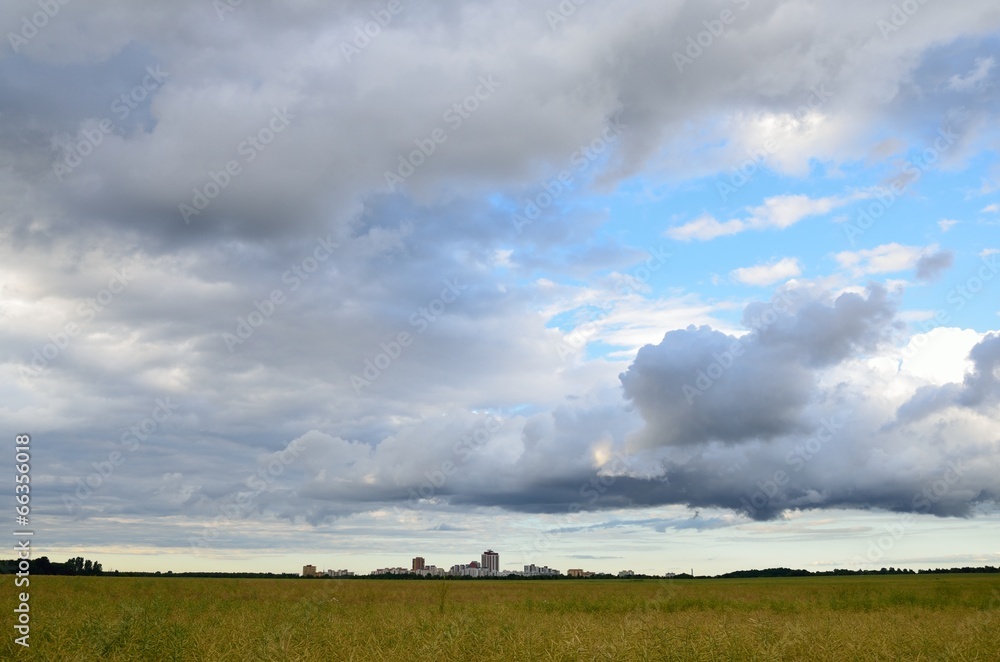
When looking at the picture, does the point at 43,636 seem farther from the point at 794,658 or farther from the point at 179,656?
the point at 794,658

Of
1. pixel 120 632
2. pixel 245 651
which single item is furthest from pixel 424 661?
pixel 120 632

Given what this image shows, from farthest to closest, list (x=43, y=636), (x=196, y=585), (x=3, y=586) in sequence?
(x=196, y=585)
(x=3, y=586)
(x=43, y=636)

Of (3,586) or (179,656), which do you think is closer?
(179,656)

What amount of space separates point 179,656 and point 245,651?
1.38m

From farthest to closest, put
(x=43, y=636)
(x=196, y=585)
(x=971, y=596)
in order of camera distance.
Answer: (x=196, y=585) < (x=971, y=596) < (x=43, y=636)

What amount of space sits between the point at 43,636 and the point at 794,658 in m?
16.2

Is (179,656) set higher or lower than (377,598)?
higher

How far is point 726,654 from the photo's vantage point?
12523 mm

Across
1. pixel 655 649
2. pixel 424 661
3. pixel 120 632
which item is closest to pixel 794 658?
pixel 655 649

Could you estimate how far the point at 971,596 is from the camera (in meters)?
45.3

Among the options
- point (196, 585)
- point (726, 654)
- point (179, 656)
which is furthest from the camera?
point (196, 585)

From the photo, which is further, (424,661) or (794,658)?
(794,658)

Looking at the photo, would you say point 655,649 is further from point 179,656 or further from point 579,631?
point 179,656

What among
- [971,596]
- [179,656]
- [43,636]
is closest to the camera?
[179,656]
